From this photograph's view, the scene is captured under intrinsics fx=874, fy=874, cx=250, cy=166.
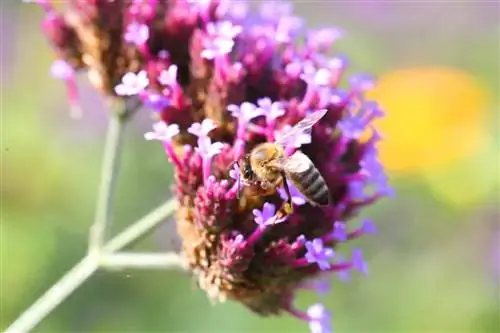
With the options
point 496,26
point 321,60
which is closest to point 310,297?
point 321,60

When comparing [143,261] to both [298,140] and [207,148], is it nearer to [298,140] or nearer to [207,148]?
[207,148]

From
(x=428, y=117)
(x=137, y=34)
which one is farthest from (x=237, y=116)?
(x=428, y=117)

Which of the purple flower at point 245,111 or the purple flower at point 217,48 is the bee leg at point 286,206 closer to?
the purple flower at point 245,111

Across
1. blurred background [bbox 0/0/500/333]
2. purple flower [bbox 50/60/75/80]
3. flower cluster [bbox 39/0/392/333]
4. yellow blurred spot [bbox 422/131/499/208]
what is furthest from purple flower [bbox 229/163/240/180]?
yellow blurred spot [bbox 422/131/499/208]

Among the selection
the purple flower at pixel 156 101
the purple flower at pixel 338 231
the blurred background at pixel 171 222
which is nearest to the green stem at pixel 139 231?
the purple flower at pixel 156 101

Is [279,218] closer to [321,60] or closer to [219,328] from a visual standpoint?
[321,60]

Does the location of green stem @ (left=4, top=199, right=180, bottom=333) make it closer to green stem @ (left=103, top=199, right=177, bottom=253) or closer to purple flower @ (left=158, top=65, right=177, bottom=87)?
green stem @ (left=103, top=199, right=177, bottom=253)
